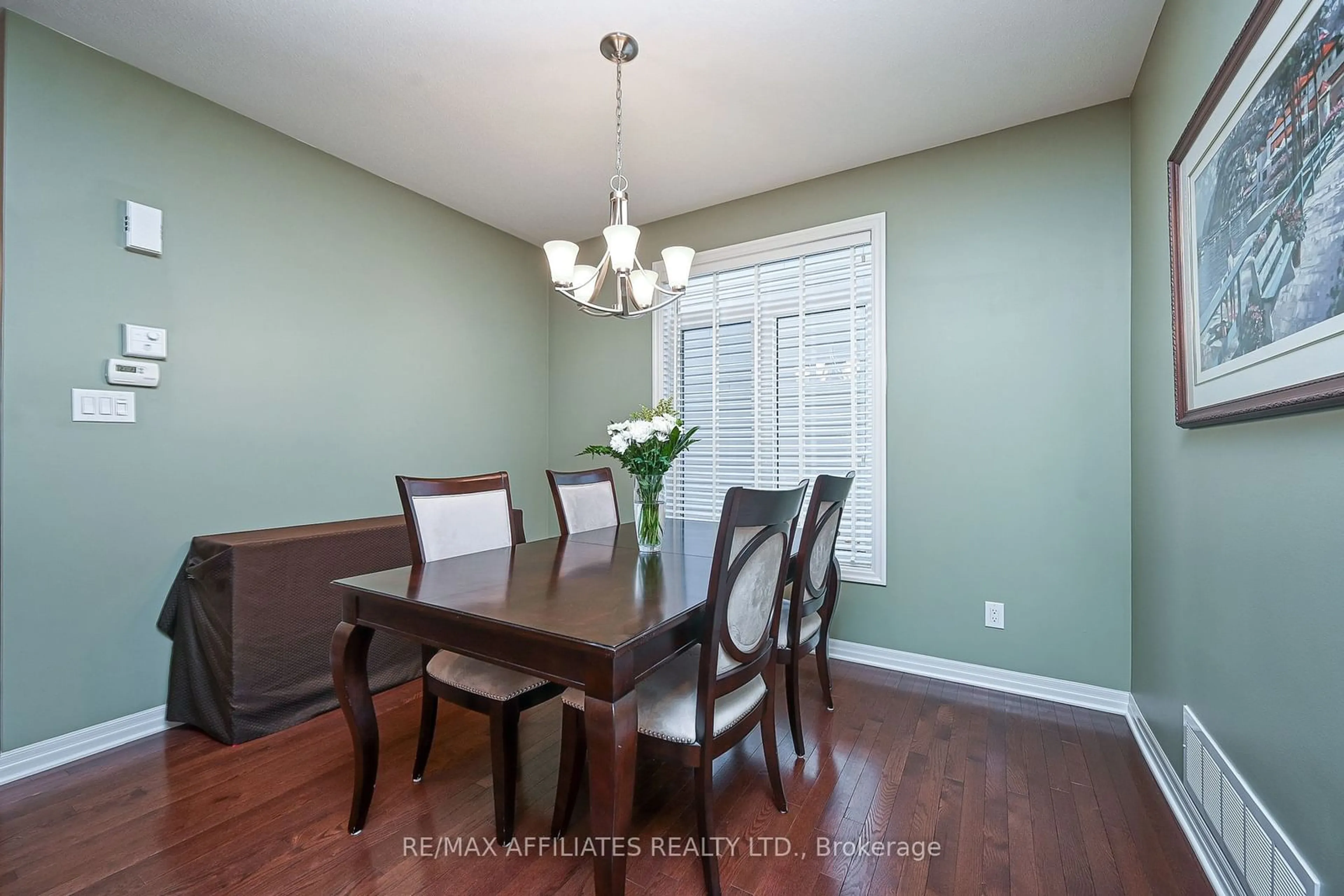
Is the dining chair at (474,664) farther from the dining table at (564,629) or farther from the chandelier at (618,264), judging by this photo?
the chandelier at (618,264)

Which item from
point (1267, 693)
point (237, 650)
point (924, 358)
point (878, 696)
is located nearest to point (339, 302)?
point (237, 650)

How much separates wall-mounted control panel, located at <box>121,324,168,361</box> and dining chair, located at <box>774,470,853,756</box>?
2.63m

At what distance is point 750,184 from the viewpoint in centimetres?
321

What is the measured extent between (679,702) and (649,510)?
732 mm

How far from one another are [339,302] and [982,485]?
3.37m

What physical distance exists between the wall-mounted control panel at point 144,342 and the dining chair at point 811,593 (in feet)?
8.63

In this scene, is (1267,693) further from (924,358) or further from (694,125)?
(694,125)

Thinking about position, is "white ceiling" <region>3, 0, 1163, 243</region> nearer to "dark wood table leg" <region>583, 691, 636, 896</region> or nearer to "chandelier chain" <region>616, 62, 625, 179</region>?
"chandelier chain" <region>616, 62, 625, 179</region>

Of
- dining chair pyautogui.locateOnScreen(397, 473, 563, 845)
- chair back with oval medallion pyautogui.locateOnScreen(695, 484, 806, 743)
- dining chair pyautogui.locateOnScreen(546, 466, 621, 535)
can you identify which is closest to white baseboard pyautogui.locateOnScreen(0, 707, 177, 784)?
dining chair pyautogui.locateOnScreen(397, 473, 563, 845)

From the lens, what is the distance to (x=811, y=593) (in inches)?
84.3

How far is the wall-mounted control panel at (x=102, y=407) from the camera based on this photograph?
2.07 metres

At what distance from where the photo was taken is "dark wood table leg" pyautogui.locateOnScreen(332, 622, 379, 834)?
5.13 feet

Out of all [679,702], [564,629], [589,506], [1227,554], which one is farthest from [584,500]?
[1227,554]

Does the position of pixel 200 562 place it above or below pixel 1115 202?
below
